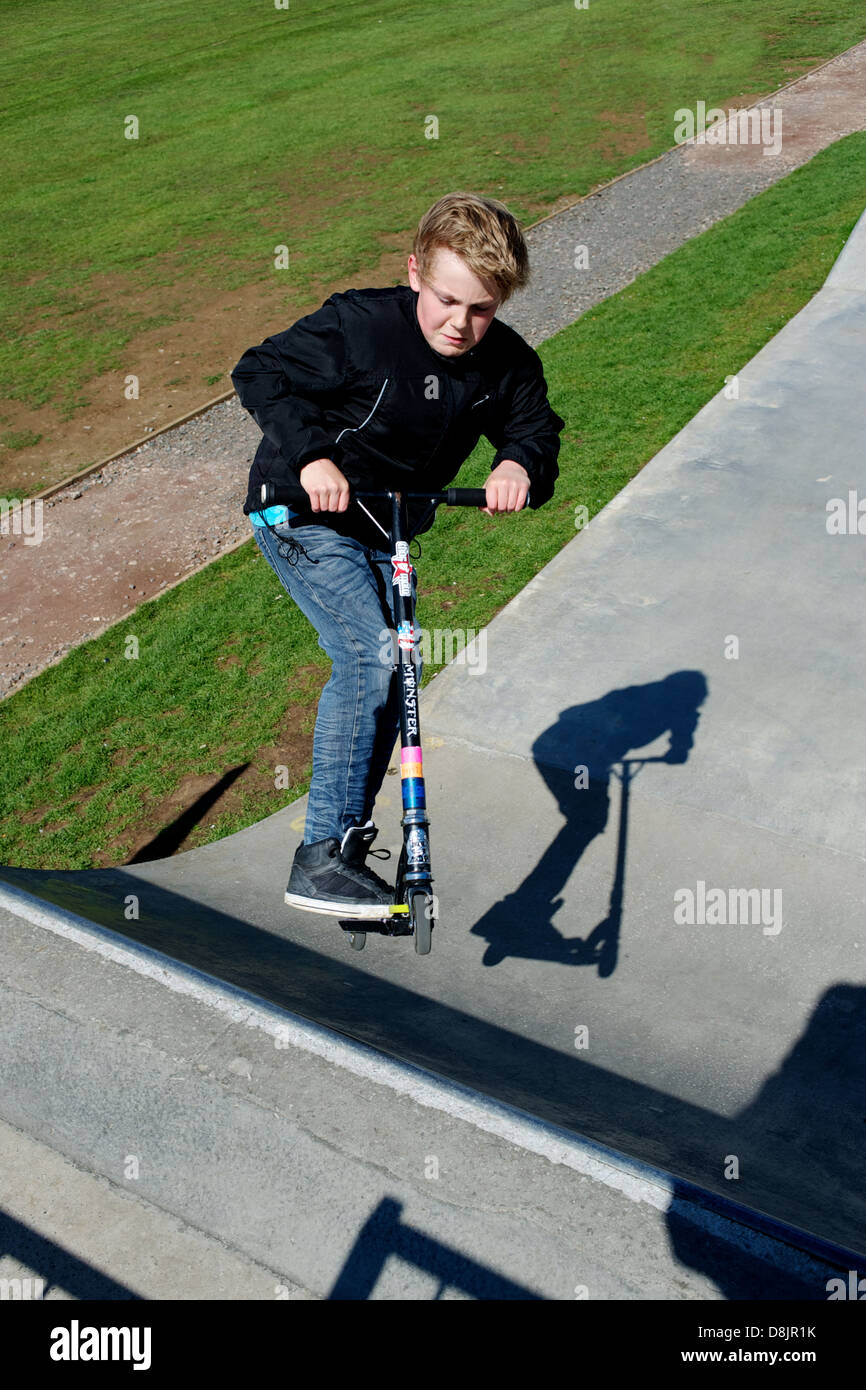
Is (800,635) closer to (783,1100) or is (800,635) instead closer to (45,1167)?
(783,1100)

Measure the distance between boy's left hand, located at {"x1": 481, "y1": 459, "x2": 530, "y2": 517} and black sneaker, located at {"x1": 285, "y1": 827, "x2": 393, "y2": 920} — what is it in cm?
133

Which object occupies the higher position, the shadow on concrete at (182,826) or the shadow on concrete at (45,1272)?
the shadow on concrete at (182,826)

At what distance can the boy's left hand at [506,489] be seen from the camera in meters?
3.71

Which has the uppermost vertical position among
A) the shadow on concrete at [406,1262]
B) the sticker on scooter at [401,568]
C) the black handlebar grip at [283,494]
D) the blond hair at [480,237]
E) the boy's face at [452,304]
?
the blond hair at [480,237]

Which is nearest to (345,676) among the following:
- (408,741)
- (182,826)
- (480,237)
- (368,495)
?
(408,741)

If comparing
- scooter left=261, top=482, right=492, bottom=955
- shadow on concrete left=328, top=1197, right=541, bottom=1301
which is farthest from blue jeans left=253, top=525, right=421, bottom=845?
shadow on concrete left=328, top=1197, right=541, bottom=1301

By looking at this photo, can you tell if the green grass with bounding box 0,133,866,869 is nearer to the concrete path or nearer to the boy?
the concrete path

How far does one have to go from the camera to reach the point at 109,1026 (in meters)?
3.60

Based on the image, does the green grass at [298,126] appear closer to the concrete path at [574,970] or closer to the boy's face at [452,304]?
the concrete path at [574,970]

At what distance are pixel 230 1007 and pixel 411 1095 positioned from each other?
28.4 inches

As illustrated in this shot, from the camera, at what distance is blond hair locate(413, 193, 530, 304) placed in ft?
11.0

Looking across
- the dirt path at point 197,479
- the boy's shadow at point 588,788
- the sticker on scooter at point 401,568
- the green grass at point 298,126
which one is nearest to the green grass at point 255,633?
the dirt path at point 197,479

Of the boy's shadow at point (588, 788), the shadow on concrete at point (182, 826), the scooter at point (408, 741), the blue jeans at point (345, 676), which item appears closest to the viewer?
the scooter at point (408, 741)
